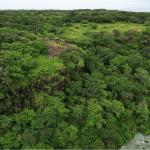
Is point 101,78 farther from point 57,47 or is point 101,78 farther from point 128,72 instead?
point 57,47

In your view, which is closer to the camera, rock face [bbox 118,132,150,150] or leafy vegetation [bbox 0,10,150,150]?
leafy vegetation [bbox 0,10,150,150]

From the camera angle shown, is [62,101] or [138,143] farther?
[138,143]

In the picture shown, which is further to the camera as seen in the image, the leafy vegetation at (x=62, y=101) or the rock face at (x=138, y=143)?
the rock face at (x=138, y=143)

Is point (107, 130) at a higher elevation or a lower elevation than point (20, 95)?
lower

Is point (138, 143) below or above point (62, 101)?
below

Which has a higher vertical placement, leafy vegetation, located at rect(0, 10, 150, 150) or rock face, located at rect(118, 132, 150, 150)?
leafy vegetation, located at rect(0, 10, 150, 150)

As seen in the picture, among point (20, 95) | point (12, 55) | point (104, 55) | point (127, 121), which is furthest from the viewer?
point (104, 55)

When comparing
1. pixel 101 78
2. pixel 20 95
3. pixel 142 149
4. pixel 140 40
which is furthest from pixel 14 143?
pixel 140 40

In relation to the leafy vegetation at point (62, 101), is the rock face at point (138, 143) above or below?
below
